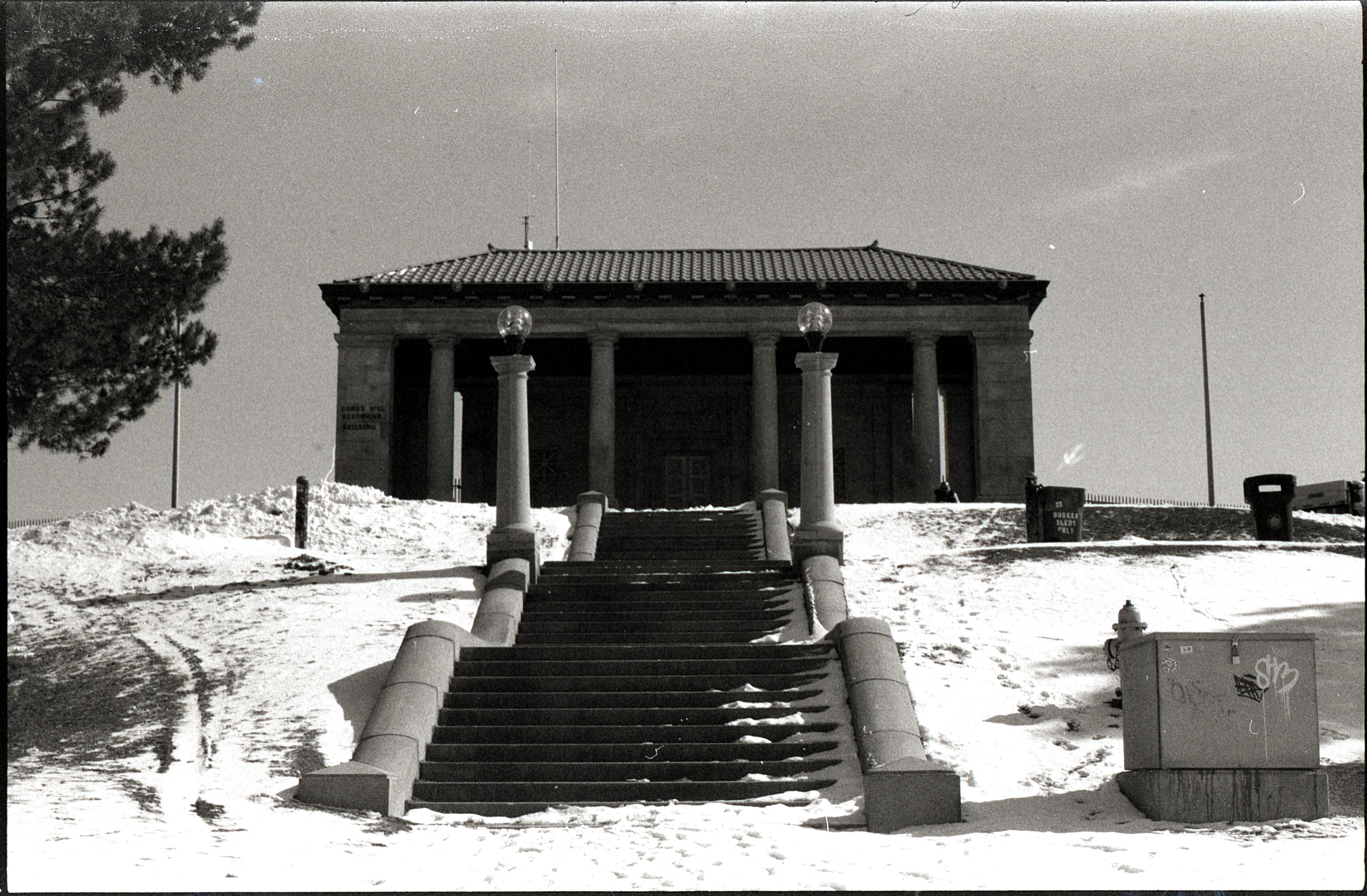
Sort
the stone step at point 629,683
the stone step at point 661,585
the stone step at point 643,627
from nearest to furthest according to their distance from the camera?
the stone step at point 629,683 < the stone step at point 643,627 < the stone step at point 661,585

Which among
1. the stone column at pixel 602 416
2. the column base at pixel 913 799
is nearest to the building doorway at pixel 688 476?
the stone column at pixel 602 416

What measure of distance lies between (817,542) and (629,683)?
4.66 metres

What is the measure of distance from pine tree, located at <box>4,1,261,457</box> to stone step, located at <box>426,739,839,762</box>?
9.05 meters

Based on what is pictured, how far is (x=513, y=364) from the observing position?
16.9 meters

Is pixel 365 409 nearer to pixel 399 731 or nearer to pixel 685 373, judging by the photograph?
pixel 685 373

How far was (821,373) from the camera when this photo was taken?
54.0ft

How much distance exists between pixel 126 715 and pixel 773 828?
6230mm

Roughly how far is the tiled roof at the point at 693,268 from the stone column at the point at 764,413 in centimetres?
141

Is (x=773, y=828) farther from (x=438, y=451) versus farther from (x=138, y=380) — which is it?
(x=438, y=451)

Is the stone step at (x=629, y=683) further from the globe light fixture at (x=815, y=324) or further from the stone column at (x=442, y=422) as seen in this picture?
the stone column at (x=442, y=422)

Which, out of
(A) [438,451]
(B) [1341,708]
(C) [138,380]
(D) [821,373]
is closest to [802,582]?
(D) [821,373]

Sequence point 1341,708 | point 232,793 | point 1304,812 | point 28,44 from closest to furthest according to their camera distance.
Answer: point 1304,812 → point 232,793 → point 1341,708 → point 28,44

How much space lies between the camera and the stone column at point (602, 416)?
30906 millimetres

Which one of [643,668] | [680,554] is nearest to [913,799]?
[643,668]
